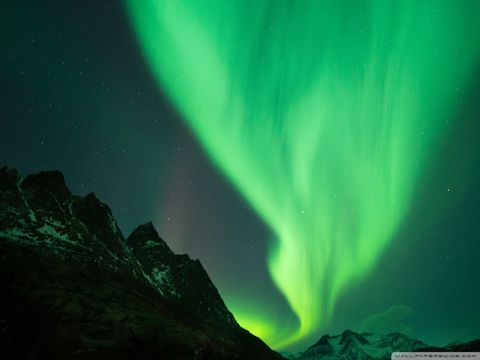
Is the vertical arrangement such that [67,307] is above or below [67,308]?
above

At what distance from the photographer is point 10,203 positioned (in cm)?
16012

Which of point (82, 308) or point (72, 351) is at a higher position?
point (82, 308)

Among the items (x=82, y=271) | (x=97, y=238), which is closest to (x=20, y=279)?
(x=82, y=271)

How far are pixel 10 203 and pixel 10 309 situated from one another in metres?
83.9

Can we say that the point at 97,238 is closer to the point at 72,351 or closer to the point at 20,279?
the point at 20,279

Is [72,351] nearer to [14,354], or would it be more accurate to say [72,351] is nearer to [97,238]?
[14,354]

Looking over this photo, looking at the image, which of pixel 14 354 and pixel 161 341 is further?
pixel 161 341

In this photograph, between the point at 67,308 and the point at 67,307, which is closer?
the point at 67,308

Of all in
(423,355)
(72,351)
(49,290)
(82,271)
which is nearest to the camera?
(423,355)

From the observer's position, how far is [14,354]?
245 feet

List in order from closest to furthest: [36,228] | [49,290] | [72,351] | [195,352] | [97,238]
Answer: [72,351], [195,352], [49,290], [36,228], [97,238]

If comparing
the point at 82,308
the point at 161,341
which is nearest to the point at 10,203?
the point at 82,308

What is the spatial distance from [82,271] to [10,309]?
105 ft

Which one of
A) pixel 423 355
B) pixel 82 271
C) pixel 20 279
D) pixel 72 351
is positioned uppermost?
pixel 82 271
